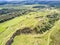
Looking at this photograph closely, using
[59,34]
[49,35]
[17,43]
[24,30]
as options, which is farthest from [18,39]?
[59,34]

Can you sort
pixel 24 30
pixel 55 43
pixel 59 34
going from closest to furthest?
pixel 55 43, pixel 59 34, pixel 24 30

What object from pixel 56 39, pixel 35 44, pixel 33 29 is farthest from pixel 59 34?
pixel 33 29

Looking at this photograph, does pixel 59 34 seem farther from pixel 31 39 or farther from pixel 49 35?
pixel 31 39

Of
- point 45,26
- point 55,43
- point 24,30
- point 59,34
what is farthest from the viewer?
point 45,26

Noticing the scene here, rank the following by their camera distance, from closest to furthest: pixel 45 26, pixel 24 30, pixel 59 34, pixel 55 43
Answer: pixel 55 43
pixel 59 34
pixel 24 30
pixel 45 26

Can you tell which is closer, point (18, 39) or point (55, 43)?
point (55, 43)

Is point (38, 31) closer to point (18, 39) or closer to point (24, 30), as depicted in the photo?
point (24, 30)

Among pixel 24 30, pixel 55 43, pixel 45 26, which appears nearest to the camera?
pixel 55 43

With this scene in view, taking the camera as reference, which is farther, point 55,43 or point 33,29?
point 33,29
